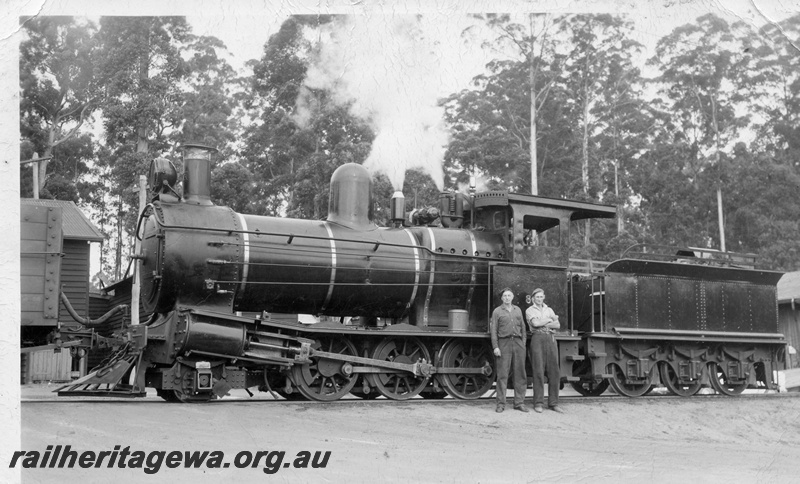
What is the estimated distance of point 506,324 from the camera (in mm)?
11898

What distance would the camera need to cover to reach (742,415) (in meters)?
13.0

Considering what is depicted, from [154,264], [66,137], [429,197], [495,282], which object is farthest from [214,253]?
[429,197]

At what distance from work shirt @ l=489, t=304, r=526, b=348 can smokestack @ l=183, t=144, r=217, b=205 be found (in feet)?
15.1

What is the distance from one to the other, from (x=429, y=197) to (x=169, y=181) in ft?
62.0

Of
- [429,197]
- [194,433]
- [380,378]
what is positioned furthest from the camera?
[429,197]

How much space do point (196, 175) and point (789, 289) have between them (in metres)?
22.7

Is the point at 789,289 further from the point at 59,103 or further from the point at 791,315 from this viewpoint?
the point at 59,103

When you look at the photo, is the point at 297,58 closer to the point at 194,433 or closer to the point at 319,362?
the point at 319,362

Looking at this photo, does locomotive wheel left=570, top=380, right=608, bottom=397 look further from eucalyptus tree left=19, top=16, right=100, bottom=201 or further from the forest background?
eucalyptus tree left=19, top=16, right=100, bottom=201

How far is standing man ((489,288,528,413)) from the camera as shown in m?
11.9

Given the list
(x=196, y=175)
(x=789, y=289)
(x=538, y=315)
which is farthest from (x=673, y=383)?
(x=789, y=289)

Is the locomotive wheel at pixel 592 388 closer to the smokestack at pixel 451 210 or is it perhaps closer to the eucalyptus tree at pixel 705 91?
the smokestack at pixel 451 210

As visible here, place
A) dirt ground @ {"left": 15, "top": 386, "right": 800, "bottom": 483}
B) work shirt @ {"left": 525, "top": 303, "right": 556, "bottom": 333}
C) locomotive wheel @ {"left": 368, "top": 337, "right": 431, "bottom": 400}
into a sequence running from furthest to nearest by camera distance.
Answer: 1. work shirt @ {"left": 525, "top": 303, "right": 556, "bottom": 333}
2. locomotive wheel @ {"left": 368, "top": 337, "right": 431, "bottom": 400}
3. dirt ground @ {"left": 15, "top": 386, "right": 800, "bottom": 483}

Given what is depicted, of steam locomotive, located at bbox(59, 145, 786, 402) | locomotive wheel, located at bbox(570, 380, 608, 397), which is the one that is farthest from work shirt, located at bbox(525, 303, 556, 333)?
locomotive wheel, located at bbox(570, 380, 608, 397)
